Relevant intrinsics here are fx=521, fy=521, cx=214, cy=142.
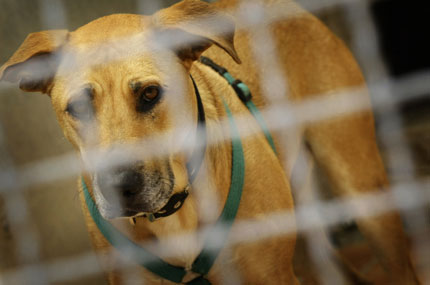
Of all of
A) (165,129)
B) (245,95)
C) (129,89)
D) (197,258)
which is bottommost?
(197,258)

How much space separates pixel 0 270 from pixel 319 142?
135 cm

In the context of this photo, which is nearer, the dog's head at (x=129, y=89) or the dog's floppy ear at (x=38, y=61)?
the dog's head at (x=129, y=89)

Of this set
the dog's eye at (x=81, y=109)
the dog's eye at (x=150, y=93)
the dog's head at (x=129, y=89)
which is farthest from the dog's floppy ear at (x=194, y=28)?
the dog's eye at (x=81, y=109)

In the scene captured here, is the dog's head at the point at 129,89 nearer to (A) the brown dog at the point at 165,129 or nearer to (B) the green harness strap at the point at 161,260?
(A) the brown dog at the point at 165,129

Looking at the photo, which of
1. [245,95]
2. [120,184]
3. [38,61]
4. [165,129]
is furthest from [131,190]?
[245,95]

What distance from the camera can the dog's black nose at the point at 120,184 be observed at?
1242 millimetres

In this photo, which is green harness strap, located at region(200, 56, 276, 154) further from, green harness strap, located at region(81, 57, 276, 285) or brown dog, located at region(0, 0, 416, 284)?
green harness strap, located at region(81, 57, 276, 285)

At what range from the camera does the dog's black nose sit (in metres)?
1.24

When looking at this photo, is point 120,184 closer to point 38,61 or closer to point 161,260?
point 161,260

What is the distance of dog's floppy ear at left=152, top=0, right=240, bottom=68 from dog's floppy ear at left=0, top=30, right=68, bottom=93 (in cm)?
30

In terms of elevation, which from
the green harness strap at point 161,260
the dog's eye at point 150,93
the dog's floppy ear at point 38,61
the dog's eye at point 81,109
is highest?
the dog's floppy ear at point 38,61

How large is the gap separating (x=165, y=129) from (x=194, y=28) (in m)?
0.28

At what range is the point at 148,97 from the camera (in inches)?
53.1

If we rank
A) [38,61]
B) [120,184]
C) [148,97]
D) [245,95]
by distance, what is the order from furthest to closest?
[245,95] → [38,61] → [148,97] → [120,184]
